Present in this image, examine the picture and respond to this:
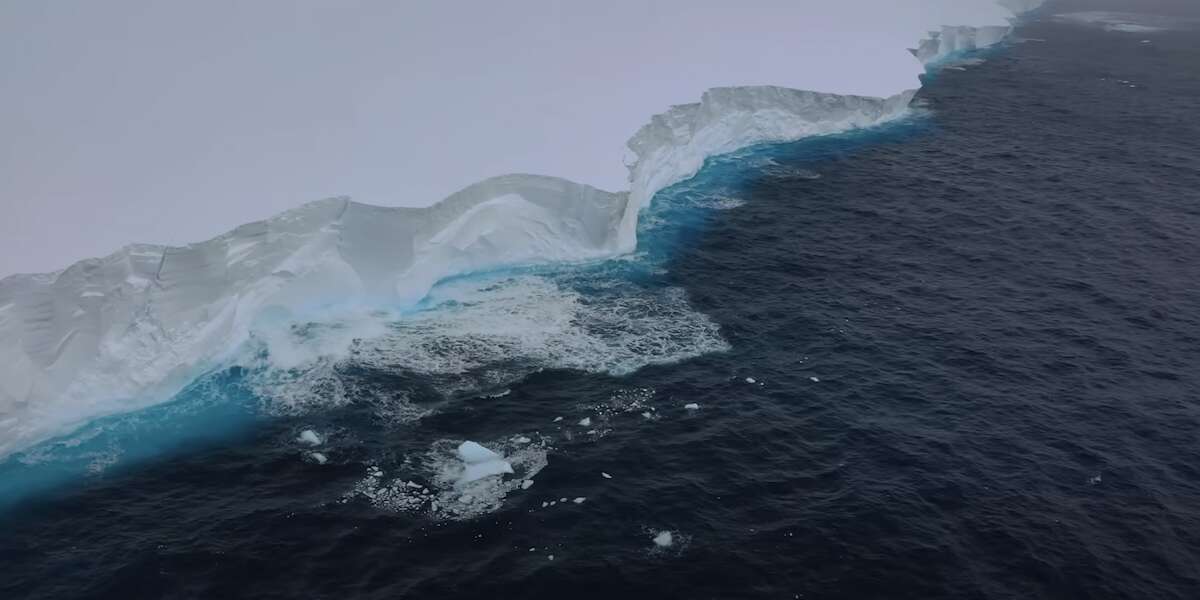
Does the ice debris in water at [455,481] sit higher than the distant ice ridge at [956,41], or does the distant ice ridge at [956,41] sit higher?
the distant ice ridge at [956,41]

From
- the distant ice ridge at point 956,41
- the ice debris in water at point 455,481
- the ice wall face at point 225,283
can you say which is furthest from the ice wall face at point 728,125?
the ice debris in water at point 455,481

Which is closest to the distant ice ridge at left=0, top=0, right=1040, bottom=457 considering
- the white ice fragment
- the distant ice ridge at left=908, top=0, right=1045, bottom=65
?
the white ice fragment

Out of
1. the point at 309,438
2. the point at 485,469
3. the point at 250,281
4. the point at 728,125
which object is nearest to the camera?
the point at 485,469

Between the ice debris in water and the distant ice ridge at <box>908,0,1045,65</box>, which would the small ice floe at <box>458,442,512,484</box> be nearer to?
the ice debris in water

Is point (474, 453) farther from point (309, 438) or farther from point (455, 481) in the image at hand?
point (309, 438)

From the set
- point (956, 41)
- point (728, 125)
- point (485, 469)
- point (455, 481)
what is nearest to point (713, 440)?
point (485, 469)

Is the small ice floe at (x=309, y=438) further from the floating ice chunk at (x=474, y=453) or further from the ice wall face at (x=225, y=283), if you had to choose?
the ice wall face at (x=225, y=283)
